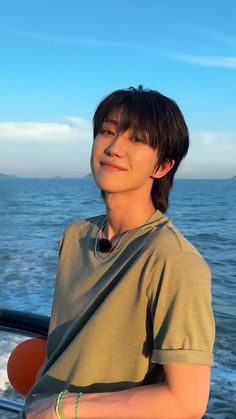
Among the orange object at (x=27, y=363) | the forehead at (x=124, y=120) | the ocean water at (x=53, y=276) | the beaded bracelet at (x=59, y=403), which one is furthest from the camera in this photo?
the ocean water at (x=53, y=276)

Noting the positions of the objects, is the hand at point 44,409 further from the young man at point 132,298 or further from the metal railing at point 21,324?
the metal railing at point 21,324

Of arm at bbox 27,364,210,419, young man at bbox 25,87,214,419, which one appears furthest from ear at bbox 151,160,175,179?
arm at bbox 27,364,210,419

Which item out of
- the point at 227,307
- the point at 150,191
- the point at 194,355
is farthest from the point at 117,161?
the point at 227,307

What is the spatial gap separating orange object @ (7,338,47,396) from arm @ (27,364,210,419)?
55 centimetres

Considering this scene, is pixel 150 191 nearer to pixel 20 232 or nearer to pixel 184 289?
pixel 184 289

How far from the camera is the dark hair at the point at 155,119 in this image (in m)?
1.42

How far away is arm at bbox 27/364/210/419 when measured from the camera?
3.70 feet

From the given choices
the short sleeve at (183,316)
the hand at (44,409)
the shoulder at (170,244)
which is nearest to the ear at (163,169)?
the shoulder at (170,244)

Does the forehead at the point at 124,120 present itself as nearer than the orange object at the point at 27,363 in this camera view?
Yes

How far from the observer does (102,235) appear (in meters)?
1.62

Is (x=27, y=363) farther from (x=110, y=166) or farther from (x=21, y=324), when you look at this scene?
(x=110, y=166)

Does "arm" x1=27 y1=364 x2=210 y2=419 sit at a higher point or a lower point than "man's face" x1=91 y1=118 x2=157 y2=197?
lower

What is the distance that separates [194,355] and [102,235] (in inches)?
23.9

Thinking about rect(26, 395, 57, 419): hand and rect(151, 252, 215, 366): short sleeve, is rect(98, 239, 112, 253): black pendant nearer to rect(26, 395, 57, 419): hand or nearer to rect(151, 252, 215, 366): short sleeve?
rect(151, 252, 215, 366): short sleeve
